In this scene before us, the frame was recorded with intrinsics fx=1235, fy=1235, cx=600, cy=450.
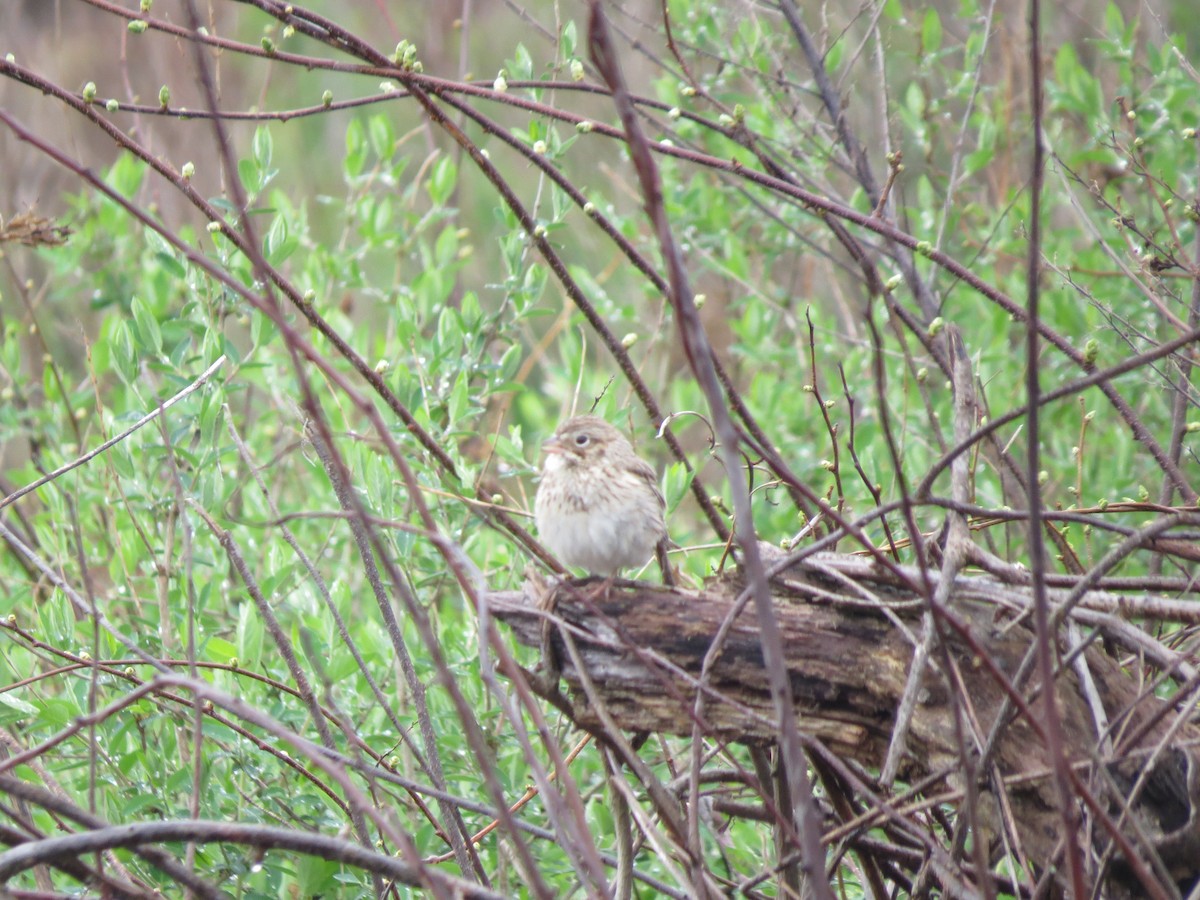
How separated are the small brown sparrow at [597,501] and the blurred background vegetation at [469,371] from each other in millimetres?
119

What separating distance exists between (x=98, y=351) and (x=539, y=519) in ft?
6.27

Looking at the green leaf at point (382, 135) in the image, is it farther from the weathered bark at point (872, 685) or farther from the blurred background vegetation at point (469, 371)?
the weathered bark at point (872, 685)

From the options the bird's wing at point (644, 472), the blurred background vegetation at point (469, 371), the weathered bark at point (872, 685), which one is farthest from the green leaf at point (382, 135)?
the weathered bark at point (872, 685)

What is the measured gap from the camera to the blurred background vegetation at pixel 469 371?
3.45 meters

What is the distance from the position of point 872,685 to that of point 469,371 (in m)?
2.15

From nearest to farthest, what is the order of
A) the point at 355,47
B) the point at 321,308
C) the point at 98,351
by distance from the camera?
1. the point at 355,47
2. the point at 98,351
3. the point at 321,308

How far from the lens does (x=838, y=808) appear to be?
285 centimetres

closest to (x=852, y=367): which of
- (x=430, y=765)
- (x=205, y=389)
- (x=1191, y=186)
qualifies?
(x=1191, y=186)

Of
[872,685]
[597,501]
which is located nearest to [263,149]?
[597,501]

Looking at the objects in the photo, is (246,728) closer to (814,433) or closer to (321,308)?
(321,308)

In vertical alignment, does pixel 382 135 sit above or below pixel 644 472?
above

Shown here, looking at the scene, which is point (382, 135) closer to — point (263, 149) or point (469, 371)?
point (263, 149)

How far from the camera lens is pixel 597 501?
4.09 m

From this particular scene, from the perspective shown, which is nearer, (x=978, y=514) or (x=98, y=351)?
(x=978, y=514)
